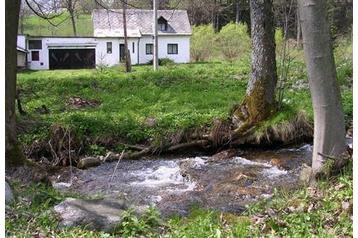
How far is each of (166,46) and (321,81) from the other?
42.2 m

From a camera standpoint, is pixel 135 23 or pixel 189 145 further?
pixel 135 23

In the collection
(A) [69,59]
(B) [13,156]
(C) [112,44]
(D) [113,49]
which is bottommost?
(B) [13,156]

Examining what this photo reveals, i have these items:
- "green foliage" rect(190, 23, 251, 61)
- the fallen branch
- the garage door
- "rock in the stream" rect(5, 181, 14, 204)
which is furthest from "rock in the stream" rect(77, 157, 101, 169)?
the garage door

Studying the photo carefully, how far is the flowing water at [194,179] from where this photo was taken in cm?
759

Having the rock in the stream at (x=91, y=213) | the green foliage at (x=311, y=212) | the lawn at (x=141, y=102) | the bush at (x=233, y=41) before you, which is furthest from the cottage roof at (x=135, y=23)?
the rock in the stream at (x=91, y=213)

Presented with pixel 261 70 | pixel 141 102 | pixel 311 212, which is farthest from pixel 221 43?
pixel 311 212

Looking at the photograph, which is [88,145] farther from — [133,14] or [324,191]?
[133,14]

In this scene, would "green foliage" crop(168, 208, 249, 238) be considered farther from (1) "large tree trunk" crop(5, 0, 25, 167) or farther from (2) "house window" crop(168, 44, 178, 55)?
(2) "house window" crop(168, 44, 178, 55)

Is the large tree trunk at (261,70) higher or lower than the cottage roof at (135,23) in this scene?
lower

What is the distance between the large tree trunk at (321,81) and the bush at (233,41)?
3261 cm

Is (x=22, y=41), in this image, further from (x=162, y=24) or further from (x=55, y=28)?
(x=55, y=28)

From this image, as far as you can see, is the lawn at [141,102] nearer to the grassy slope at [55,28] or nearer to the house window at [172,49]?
the house window at [172,49]

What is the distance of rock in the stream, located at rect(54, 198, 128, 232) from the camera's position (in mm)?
4758

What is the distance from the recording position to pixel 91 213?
4898 mm
